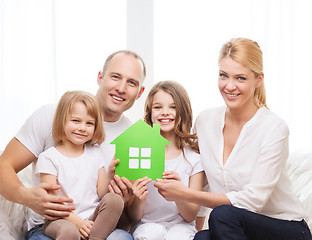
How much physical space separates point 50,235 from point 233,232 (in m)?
0.69

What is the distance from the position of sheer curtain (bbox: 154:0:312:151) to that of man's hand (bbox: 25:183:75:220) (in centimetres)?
195

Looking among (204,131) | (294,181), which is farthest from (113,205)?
(294,181)

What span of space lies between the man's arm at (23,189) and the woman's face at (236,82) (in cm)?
78

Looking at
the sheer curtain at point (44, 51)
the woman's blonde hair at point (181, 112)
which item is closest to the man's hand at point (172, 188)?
the woman's blonde hair at point (181, 112)

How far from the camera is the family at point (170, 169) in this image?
1.66 meters

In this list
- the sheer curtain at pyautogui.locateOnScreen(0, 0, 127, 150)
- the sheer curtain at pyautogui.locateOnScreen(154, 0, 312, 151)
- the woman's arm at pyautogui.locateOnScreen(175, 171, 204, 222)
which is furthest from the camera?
the sheer curtain at pyautogui.locateOnScreen(154, 0, 312, 151)

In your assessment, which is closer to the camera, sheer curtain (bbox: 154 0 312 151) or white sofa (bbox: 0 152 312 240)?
white sofa (bbox: 0 152 312 240)

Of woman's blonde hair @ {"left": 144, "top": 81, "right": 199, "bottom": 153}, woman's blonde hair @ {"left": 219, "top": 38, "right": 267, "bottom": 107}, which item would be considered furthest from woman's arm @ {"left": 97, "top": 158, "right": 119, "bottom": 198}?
woman's blonde hair @ {"left": 219, "top": 38, "right": 267, "bottom": 107}

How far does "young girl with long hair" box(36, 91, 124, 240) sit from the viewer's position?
1653 mm

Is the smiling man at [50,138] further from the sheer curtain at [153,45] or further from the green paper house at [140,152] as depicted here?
the sheer curtain at [153,45]

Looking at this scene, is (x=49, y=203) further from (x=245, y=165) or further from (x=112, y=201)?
(x=245, y=165)

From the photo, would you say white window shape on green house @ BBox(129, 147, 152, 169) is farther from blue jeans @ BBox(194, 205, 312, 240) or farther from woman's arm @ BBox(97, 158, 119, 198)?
blue jeans @ BBox(194, 205, 312, 240)

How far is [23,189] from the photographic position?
174 centimetres

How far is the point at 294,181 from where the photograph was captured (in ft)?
7.34
